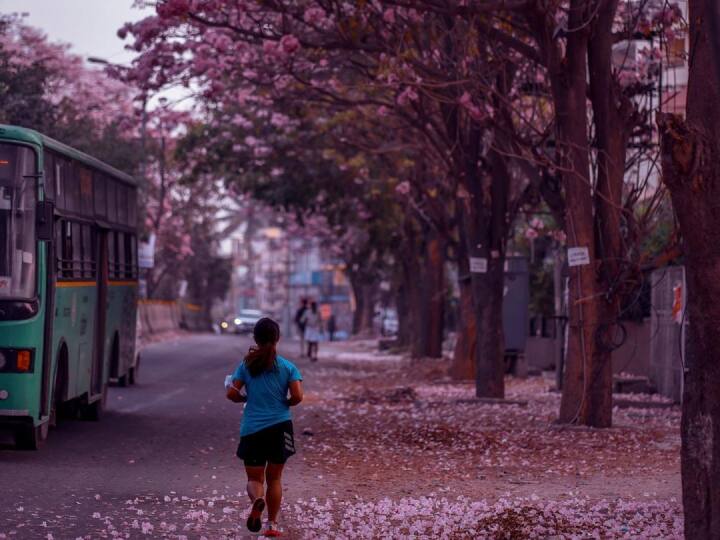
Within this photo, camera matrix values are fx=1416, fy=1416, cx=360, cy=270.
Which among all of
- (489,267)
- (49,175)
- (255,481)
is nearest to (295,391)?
(255,481)

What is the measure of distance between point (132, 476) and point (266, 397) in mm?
4015

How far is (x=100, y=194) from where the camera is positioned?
19.3m

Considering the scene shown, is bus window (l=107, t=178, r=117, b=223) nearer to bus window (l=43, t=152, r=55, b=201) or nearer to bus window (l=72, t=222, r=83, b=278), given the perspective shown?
bus window (l=72, t=222, r=83, b=278)

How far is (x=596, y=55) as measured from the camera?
18.5 meters

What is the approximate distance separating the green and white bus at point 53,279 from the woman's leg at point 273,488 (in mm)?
5095

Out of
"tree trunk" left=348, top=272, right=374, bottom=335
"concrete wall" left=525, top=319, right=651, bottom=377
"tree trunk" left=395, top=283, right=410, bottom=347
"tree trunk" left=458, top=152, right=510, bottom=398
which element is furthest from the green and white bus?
"tree trunk" left=348, top=272, right=374, bottom=335

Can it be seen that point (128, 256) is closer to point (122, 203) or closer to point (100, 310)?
point (122, 203)

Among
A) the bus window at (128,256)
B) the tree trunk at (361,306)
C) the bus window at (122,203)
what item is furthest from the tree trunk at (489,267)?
the tree trunk at (361,306)

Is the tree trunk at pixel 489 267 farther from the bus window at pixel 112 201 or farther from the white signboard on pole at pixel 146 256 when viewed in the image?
the white signboard on pole at pixel 146 256

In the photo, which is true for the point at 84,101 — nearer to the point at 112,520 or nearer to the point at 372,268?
the point at 372,268

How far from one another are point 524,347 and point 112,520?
2448cm

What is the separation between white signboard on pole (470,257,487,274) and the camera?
2484 cm

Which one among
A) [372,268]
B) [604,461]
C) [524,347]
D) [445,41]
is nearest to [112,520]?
[604,461]

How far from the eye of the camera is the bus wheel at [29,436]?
15.6 metres
